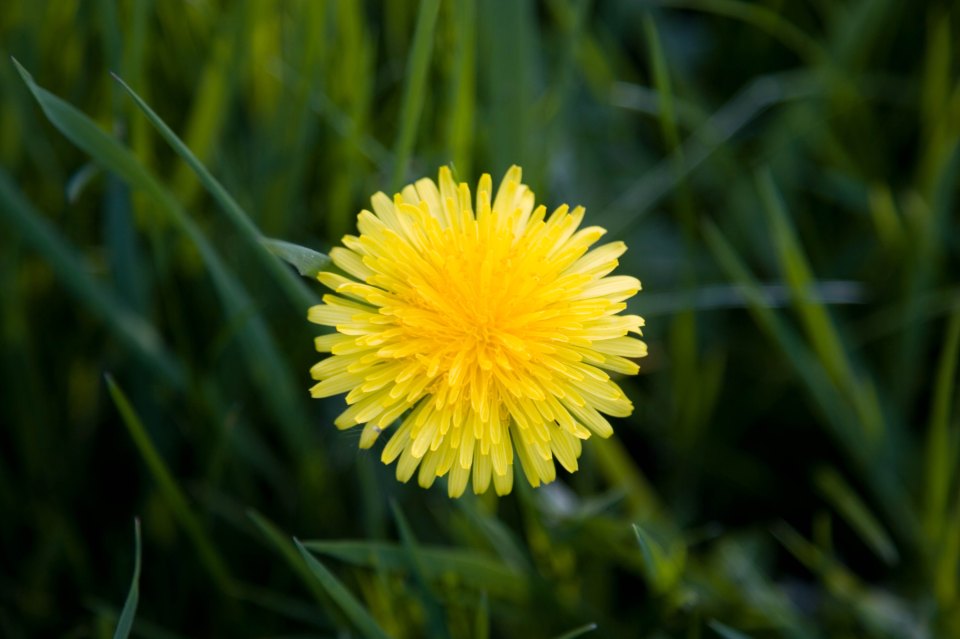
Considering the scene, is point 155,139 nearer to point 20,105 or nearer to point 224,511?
point 20,105

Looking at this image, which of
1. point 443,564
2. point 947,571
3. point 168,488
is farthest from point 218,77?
point 947,571

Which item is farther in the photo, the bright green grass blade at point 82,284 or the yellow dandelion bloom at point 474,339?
the bright green grass blade at point 82,284

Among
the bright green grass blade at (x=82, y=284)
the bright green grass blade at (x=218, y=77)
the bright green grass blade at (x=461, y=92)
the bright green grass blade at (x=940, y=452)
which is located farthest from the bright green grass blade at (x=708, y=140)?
the bright green grass blade at (x=82, y=284)

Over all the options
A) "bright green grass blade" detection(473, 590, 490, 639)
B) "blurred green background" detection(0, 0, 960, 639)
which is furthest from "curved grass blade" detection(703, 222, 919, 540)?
"bright green grass blade" detection(473, 590, 490, 639)

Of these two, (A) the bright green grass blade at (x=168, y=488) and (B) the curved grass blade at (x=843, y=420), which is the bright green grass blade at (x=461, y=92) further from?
(A) the bright green grass blade at (x=168, y=488)

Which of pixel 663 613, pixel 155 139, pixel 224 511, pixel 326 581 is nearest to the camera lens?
pixel 326 581

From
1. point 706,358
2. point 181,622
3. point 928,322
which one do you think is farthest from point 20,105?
point 928,322
